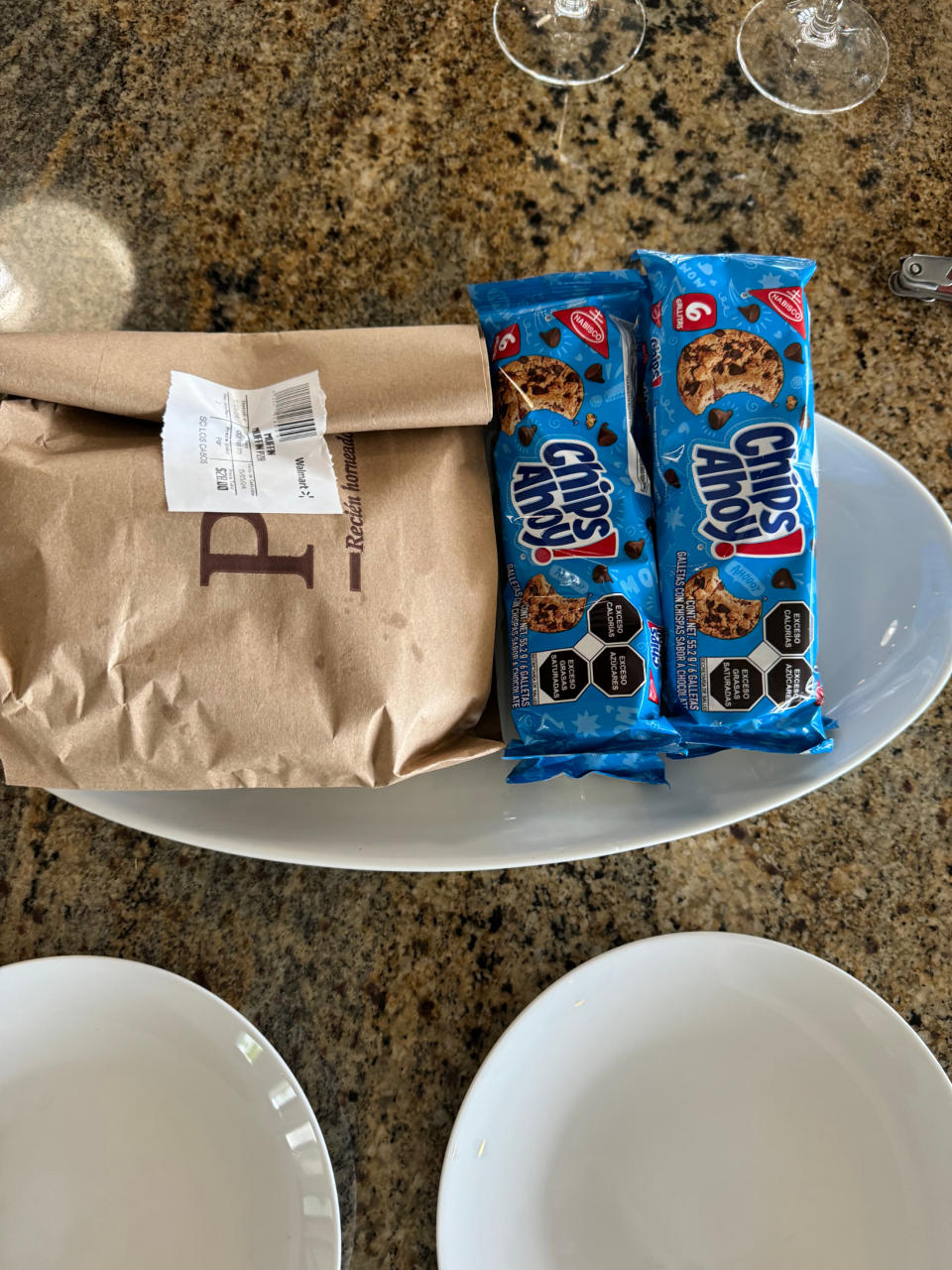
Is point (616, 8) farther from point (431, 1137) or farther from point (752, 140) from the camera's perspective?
point (431, 1137)

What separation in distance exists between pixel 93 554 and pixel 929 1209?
2.51 feet

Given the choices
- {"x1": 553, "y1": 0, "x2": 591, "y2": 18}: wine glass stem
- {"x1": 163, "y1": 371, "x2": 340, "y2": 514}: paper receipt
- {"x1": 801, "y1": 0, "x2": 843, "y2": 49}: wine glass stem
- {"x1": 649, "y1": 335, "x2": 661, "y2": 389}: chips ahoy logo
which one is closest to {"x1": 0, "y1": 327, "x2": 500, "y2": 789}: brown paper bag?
{"x1": 163, "y1": 371, "x2": 340, "y2": 514}: paper receipt

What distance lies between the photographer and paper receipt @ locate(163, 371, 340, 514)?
0.52 m

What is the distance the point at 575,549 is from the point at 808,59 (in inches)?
21.0

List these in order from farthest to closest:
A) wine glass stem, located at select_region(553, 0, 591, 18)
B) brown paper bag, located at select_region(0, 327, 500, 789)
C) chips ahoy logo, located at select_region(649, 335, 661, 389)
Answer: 1. wine glass stem, located at select_region(553, 0, 591, 18)
2. chips ahoy logo, located at select_region(649, 335, 661, 389)
3. brown paper bag, located at select_region(0, 327, 500, 789)

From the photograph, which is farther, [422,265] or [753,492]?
[422,265]

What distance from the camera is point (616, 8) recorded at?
0.74m

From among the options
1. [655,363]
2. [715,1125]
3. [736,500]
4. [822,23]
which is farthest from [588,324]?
[715,1125]

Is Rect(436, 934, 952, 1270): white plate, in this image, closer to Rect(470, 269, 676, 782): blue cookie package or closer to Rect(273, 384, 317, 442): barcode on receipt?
Rect(470, 269, 676, 782): blue cookie package

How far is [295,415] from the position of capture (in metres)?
0.54

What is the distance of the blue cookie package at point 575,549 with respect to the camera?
1.91 feet

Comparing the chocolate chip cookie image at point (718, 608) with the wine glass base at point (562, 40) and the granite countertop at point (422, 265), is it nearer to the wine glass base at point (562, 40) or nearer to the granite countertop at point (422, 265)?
the granite countertop at point (422, 265)

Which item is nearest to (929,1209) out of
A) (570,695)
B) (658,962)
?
(658,962)

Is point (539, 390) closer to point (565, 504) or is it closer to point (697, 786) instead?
point (565, 504)
